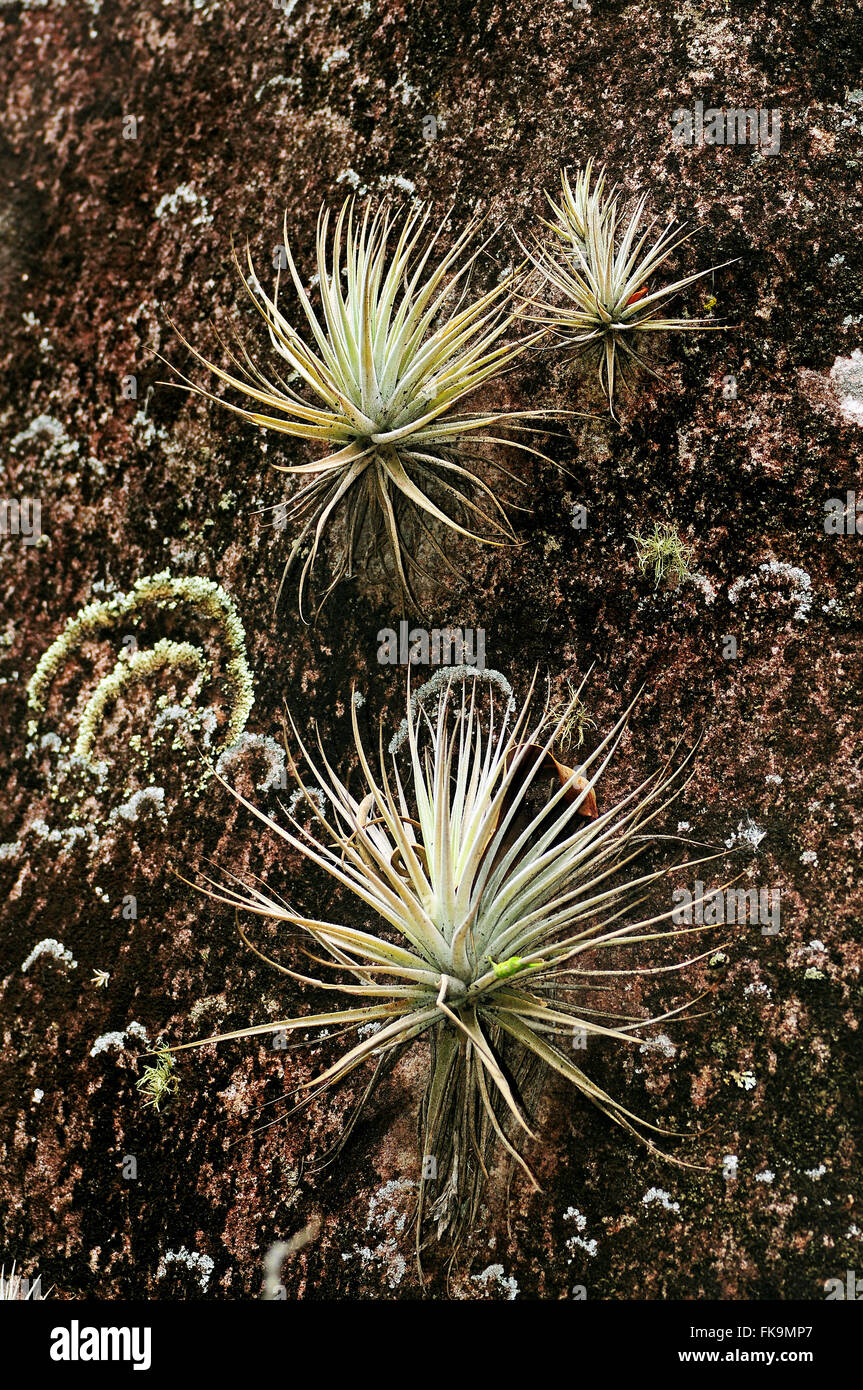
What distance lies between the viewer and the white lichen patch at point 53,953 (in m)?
2.07

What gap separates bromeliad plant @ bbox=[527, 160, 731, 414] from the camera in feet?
6.24

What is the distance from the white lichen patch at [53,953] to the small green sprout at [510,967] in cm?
104

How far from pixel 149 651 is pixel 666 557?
3.68 ft

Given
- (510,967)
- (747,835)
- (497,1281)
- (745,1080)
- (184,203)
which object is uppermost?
(184,203)

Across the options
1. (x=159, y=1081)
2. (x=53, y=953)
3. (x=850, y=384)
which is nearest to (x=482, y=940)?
(x=159, y=1081)

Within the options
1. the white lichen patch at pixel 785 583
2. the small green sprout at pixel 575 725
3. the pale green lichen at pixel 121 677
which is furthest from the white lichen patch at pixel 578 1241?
the pale green lichen at pixel 121 677

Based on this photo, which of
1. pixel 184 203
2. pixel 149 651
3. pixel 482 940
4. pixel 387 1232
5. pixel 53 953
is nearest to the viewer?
pixel 482 940

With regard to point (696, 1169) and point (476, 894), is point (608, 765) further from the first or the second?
point (696, 1169)

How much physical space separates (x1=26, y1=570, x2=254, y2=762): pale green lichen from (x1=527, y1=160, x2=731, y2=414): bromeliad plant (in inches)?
35.0

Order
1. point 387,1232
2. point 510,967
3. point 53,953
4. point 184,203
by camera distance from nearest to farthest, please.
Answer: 1. point 510,967
2. point 387,1232
3. point 53,953
4. point 184,203

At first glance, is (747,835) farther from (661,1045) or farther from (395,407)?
(395,407)

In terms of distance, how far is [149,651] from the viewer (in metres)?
2.23

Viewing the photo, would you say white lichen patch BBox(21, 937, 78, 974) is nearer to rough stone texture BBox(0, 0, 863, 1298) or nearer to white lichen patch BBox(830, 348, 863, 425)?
rough stone texture BBox(0, 0, 863, 1298)

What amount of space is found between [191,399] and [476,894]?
144 centimetres
